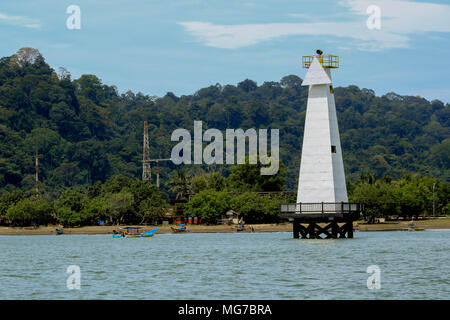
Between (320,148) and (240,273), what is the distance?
22.7 m

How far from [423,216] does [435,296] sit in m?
105

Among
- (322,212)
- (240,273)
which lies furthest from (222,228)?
(240,273)

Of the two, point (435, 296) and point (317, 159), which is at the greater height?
point (317, 159)

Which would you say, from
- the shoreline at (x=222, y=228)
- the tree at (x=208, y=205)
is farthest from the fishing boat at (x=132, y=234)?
the tree at (x=208, y=205)

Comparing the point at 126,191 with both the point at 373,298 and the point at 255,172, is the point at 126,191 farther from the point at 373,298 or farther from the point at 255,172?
the point at 373,298

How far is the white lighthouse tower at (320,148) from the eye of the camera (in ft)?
208

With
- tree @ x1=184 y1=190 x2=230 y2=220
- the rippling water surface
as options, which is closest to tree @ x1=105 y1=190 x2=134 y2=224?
tree @ x1=184 y1=190 x2=230 y2=220

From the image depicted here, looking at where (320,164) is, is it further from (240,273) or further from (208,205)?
(208,205)

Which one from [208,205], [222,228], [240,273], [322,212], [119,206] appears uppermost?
[322,212]

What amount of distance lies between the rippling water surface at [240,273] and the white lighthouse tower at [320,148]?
172 inches

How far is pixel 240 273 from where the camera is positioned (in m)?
43.5
